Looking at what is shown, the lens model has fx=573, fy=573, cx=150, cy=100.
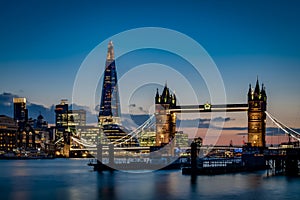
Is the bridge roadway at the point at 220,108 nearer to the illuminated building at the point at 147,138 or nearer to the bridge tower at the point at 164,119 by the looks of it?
the bridge tower at the point at 164,119

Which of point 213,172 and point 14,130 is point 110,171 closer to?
point 213,172

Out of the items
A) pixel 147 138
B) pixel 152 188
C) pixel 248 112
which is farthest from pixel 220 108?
pixel 152 188

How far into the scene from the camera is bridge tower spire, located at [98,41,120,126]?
178m

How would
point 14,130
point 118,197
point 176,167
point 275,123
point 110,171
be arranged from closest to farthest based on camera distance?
point 118,197, point 110,171, point 176,167, point 275,123, point 14,130

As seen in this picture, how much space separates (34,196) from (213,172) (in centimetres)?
2664

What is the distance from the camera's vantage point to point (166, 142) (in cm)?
11138

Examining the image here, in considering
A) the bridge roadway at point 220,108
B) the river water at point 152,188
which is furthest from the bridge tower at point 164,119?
the river water at point 152,188

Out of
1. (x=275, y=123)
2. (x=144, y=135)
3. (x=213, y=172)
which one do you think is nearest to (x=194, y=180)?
(x=213, y=172)

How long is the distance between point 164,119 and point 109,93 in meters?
73.9

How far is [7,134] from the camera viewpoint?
523 feet

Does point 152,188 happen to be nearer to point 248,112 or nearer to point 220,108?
point 220,108

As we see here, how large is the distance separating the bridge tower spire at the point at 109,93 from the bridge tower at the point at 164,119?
58.5m

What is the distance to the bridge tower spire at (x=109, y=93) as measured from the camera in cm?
17800

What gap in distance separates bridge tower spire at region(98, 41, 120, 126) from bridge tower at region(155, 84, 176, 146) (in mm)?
58454
